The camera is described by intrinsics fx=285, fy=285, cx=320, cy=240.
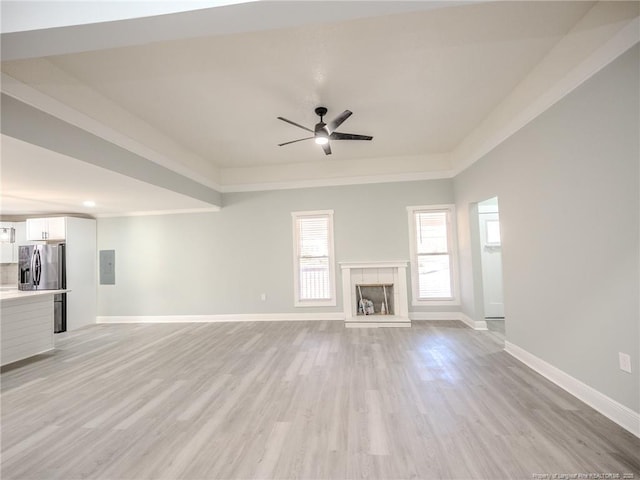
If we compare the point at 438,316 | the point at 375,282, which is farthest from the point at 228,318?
the point at 438,316

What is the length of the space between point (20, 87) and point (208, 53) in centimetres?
153

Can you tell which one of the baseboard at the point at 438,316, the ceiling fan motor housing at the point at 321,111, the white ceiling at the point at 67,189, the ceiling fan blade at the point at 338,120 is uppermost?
the ceiling fan motor housing at the point at 321,111

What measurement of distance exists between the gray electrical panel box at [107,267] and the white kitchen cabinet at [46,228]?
0.77m

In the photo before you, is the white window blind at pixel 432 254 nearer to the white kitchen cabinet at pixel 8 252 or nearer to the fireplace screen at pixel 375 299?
the fireplace screen at pixel 375 299

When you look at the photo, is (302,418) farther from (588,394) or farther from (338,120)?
(338,120)

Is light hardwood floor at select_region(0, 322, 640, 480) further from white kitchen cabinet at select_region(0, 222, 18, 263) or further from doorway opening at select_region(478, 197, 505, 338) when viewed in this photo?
white kitchen cabinet at select_region(0, 222, 18, 263)

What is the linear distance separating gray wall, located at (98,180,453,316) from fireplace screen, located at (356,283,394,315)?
425 mm

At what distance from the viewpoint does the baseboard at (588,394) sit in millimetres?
1996

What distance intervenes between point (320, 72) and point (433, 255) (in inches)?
156

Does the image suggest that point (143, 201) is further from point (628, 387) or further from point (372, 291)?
point (628, 387)

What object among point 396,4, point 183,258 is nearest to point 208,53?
point 396,4

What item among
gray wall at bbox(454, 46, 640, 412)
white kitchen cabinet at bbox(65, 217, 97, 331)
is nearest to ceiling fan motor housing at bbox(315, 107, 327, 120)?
gray wall at bbox(454, 46, 640, 412)

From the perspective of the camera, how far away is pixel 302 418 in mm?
2285

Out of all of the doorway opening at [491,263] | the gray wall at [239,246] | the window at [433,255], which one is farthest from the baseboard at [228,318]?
the doorway opening at [491,263]
